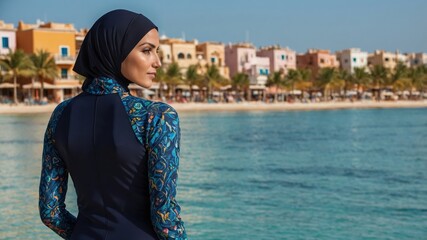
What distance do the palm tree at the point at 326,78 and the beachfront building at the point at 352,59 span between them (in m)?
13.7

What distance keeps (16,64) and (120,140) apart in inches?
2302

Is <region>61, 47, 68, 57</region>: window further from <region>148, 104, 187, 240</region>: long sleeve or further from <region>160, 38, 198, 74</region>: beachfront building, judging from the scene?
<region>148, 104, 187, 240</region>: long sleeve

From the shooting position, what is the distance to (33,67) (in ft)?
192

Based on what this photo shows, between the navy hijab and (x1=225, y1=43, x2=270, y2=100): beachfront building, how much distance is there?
85.0 meters

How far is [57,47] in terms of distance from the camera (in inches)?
2512

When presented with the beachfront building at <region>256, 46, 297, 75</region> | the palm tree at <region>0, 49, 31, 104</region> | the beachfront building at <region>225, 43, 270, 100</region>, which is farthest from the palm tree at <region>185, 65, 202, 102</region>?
the palm tree at <region>0, 49, 31, 104</region>

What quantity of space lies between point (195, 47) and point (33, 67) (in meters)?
29.0

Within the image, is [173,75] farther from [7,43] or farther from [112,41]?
[112,41]

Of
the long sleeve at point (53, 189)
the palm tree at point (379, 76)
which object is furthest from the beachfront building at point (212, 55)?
the long sleeve at point (53, 189)

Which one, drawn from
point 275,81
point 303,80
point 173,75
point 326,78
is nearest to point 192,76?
point 173,75

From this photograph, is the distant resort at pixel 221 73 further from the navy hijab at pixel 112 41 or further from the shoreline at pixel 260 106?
the navy hijab at pixel 112 41

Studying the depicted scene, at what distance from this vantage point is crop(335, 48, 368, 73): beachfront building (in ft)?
339

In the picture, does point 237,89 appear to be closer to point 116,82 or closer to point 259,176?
point 259,176

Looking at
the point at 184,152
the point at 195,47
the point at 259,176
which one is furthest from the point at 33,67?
the point at 259,176
